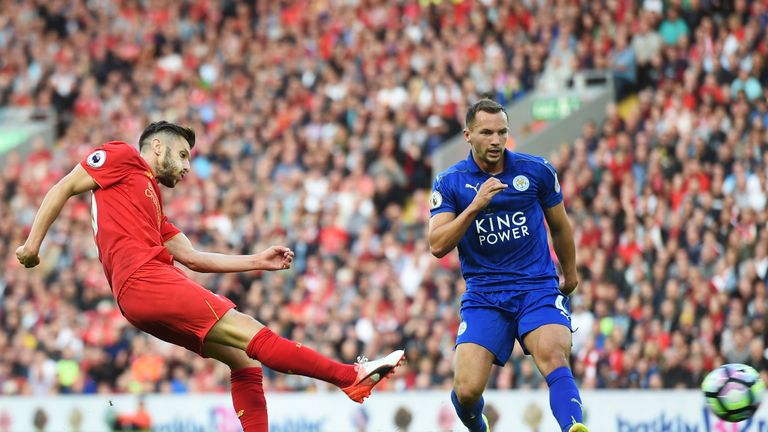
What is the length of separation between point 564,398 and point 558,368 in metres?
0.22

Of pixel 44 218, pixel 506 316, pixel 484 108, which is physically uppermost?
pixel 484 108

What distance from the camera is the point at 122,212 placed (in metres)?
7.63

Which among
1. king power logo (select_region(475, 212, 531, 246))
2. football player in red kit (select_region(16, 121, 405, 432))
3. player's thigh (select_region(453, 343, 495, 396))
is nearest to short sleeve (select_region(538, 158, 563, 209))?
king power logo (select_region(475, 212, 531, 246))

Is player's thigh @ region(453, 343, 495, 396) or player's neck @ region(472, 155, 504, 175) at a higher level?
player's neck @ region(472, 155, 504, 175)

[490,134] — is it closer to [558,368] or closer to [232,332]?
[558,368]

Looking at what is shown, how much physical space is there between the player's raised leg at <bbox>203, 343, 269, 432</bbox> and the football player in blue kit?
1306 mm

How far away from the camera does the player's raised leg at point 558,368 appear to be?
24.8 feet

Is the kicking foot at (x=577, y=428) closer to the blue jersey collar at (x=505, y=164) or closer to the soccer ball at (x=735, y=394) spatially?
the soccer ball at (x=735, y=394)

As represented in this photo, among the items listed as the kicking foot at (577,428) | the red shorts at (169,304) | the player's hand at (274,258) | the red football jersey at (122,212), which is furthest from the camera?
the player's hand at (274,258)

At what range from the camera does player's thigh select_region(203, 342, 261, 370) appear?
304 inches

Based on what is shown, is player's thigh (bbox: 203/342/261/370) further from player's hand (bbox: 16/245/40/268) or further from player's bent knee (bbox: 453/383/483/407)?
player's bent knee (bbox: 453/383/483/407)

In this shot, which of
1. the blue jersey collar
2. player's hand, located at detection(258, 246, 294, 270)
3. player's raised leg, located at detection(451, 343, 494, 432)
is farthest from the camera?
the blue jersey collar

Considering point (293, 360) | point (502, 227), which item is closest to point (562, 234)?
point (502, 227)

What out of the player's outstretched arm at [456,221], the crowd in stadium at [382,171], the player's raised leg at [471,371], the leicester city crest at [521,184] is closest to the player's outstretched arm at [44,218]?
the player's outstretched arm at [456,221]
